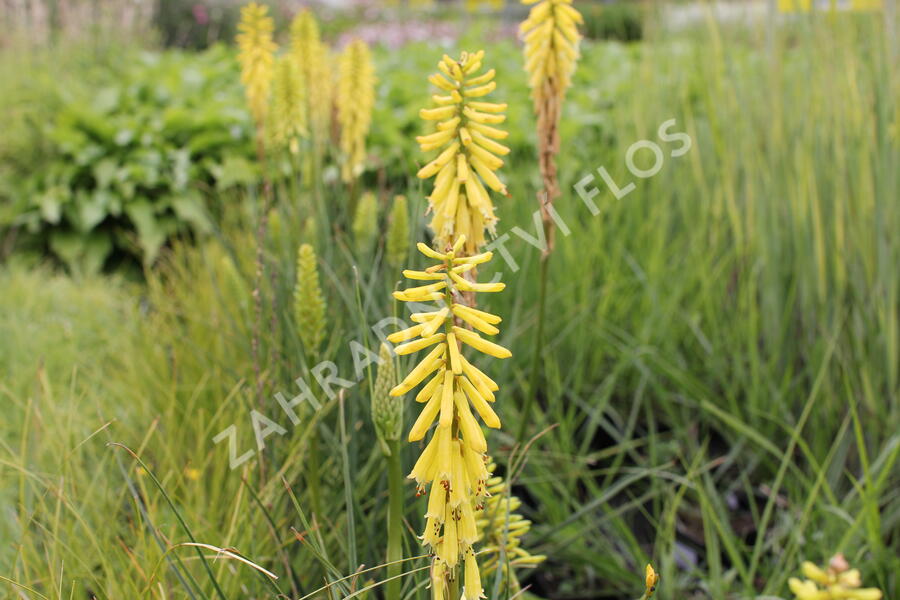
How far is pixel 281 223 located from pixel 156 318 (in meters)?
0.92

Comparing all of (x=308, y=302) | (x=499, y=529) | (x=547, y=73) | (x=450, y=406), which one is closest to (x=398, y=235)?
(x=308, y=302)

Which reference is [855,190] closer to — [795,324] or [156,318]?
[795,324]

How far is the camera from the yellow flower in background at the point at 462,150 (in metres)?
1.50

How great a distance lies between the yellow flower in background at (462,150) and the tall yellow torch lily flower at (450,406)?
37 centimetres

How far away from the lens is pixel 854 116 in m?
3.16

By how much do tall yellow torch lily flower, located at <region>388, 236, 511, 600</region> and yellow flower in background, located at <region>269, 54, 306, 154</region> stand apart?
188 cm

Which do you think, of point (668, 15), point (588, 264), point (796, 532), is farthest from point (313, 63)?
point (668, 15)

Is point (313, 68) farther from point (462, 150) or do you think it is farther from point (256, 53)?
point (462, 150)

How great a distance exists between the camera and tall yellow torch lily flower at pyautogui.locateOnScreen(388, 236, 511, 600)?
1157mm

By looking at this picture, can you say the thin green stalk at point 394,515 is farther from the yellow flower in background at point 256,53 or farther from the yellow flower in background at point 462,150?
the yellow flower in background at point 256,53

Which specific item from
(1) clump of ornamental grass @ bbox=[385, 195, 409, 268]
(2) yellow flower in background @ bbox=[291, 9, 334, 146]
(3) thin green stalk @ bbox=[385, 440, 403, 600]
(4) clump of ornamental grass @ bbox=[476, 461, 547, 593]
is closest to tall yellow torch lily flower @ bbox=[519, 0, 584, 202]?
(1) clump of ornamental grass @ bbox=[385, 195, 409, 268]

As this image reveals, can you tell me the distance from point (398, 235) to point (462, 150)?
0.69 metres

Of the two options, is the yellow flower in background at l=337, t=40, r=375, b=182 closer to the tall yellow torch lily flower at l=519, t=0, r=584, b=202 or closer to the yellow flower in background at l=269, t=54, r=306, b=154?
the yellow flower in background at l=269, t=54, r=306, b=154

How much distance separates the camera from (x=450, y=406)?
1.18m
